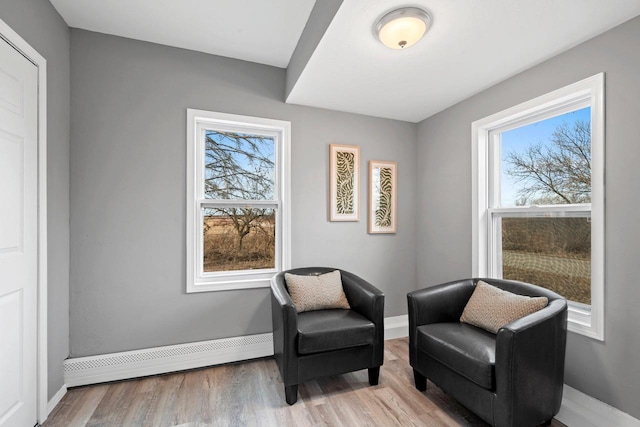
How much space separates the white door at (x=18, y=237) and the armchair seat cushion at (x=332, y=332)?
157 centimetres

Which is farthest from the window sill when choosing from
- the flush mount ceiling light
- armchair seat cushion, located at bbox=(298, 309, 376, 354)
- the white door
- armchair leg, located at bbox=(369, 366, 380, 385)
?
the flush mount ceiling light

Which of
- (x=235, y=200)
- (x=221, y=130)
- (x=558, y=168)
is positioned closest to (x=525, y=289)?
(x=558, y=168)

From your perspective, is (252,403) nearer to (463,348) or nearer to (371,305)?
(371,305)

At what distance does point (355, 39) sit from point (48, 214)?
88.6 inches

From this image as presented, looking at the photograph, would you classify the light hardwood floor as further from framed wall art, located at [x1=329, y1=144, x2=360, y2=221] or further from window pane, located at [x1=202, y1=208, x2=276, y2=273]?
framed wall art, located at [x1=329, y1=144, x2=360, y2=221]

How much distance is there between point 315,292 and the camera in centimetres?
238

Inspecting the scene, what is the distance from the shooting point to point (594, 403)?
5.67 feet

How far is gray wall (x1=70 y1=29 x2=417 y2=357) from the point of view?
2207 millimetres

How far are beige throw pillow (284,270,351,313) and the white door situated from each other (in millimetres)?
1615

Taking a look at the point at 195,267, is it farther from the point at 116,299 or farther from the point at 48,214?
the point at 48,214

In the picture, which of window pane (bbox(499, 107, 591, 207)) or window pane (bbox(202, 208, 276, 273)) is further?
window pane (bbox(202, 208, 276, 273))

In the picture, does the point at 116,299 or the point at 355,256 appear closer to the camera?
the point at 116,299

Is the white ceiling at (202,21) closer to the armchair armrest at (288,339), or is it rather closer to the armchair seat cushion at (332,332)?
the armchair armrest at (288,339)

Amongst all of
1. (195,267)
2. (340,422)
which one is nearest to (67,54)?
(195,267)
